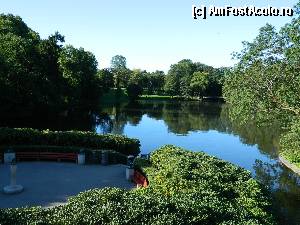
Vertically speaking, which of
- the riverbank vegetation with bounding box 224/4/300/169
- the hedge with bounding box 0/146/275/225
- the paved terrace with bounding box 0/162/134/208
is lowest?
the paved terrace with bounding box 0/162/134/208

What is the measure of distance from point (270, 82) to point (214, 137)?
1147 inches

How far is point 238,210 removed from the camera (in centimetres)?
1267

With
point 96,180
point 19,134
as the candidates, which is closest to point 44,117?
point 19,134

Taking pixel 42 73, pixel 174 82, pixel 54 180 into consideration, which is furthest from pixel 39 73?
pixel 174 82

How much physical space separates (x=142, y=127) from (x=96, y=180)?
1537 inches

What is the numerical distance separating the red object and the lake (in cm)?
752

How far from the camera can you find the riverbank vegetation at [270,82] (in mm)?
24828

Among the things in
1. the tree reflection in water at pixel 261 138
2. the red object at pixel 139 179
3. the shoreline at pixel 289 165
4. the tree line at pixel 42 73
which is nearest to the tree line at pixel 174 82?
the tree line at pixel 42 73

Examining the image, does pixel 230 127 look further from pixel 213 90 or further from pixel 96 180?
pixel 213 90

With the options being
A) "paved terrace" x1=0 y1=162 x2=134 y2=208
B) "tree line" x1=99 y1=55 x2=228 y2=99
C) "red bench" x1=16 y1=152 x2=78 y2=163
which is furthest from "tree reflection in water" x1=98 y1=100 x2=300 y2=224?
"tree line" x1=99 y1=55 x2=228 y2=99

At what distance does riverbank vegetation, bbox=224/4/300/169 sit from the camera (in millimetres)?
24828

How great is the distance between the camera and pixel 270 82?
85.8 feet

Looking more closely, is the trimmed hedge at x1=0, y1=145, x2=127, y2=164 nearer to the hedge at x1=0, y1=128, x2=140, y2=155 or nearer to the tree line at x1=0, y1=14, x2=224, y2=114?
the hedge at x1=0, y1=128, x2=140, y2=155

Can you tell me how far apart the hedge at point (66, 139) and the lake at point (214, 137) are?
10809 mm
